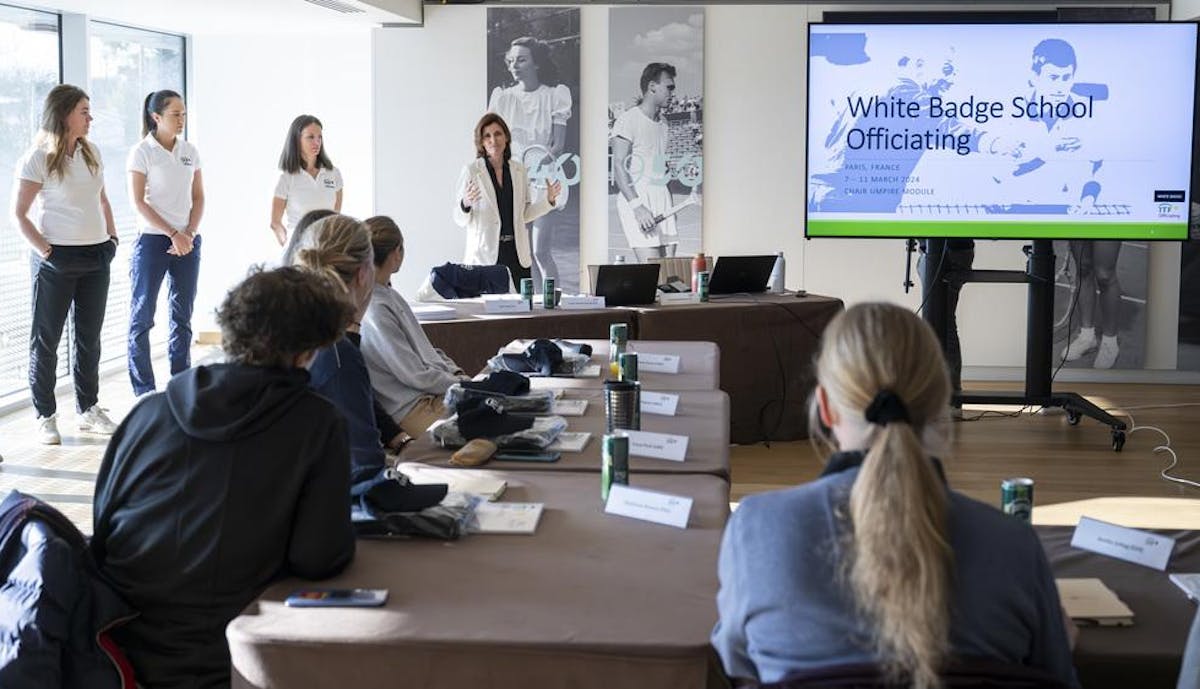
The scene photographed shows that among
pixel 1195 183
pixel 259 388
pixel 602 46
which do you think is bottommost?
pixel 259 388

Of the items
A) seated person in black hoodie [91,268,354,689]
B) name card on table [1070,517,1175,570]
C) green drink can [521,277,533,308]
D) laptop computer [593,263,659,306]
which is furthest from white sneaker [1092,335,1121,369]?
seated person in black hoodie [91,268,354,689]

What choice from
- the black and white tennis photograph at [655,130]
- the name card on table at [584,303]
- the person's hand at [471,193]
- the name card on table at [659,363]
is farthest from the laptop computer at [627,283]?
the black and white tennis photograph at [655,130]

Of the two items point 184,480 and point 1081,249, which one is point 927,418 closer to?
point 184,480

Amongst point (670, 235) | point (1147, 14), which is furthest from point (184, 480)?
point (1147, 14)

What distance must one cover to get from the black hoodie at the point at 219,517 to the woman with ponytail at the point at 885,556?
834 millimetres

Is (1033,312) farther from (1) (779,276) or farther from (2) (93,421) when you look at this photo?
(2) (93,421)

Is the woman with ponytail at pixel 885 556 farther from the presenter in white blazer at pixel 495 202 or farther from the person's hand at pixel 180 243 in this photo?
the person's hand at pixel 180 243

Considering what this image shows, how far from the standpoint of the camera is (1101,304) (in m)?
9.25

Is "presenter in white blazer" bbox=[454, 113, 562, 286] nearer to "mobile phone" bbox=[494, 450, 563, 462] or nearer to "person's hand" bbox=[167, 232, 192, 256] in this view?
"person's hand" bbox=[167, 232, 192, 256]

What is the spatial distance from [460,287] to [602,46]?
281 cm

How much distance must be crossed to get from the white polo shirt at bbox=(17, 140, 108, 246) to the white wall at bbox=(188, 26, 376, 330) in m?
3.10

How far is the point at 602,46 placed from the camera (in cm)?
942

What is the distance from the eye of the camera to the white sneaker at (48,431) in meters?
7.01

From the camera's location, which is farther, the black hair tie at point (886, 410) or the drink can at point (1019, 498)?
the drink can at point (1019, 498)
